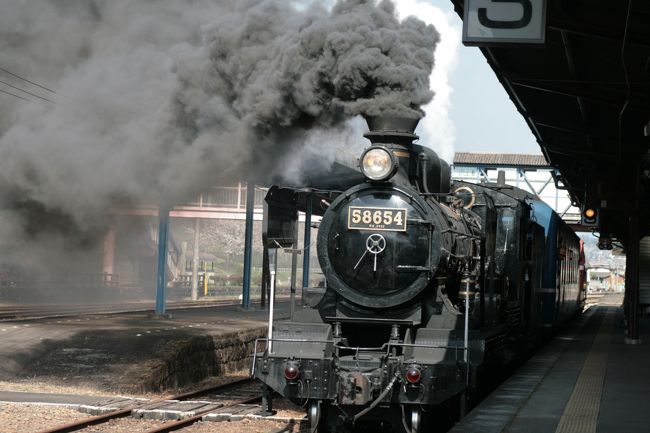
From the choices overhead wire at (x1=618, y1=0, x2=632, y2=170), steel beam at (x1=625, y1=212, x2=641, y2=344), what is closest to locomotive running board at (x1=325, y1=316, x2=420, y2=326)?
overhead wire at (x1=618, y1=0, x2=632, y2=170)

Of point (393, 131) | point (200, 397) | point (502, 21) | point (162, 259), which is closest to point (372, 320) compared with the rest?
point (393, 131)

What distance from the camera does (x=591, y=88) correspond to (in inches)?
502

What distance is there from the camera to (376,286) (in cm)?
851

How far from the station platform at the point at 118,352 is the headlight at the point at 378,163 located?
5574 mm

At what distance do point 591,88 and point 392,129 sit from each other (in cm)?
520

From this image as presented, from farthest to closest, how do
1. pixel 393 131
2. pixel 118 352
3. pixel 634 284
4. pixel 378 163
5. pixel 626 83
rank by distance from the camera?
pixel 634 284, pixel 118 352, pixel 626 83, pixel 393 131, pixel 378 163

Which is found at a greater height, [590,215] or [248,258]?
[590,215]

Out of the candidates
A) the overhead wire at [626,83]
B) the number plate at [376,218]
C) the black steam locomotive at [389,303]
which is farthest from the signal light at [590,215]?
the number plate at [376,218]

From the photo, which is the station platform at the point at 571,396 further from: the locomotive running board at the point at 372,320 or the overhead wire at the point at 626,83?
the overhead wire at the point at 626,83

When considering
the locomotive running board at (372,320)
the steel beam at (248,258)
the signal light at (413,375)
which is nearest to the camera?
the signal light at (413,375)

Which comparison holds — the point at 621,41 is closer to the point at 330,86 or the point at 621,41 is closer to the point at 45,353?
the point at 330,86

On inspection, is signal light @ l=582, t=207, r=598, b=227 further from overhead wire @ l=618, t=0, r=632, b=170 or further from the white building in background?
the white building in background

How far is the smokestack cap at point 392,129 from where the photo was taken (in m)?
8.68

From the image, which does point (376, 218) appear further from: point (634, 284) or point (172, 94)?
point (634, 284)
